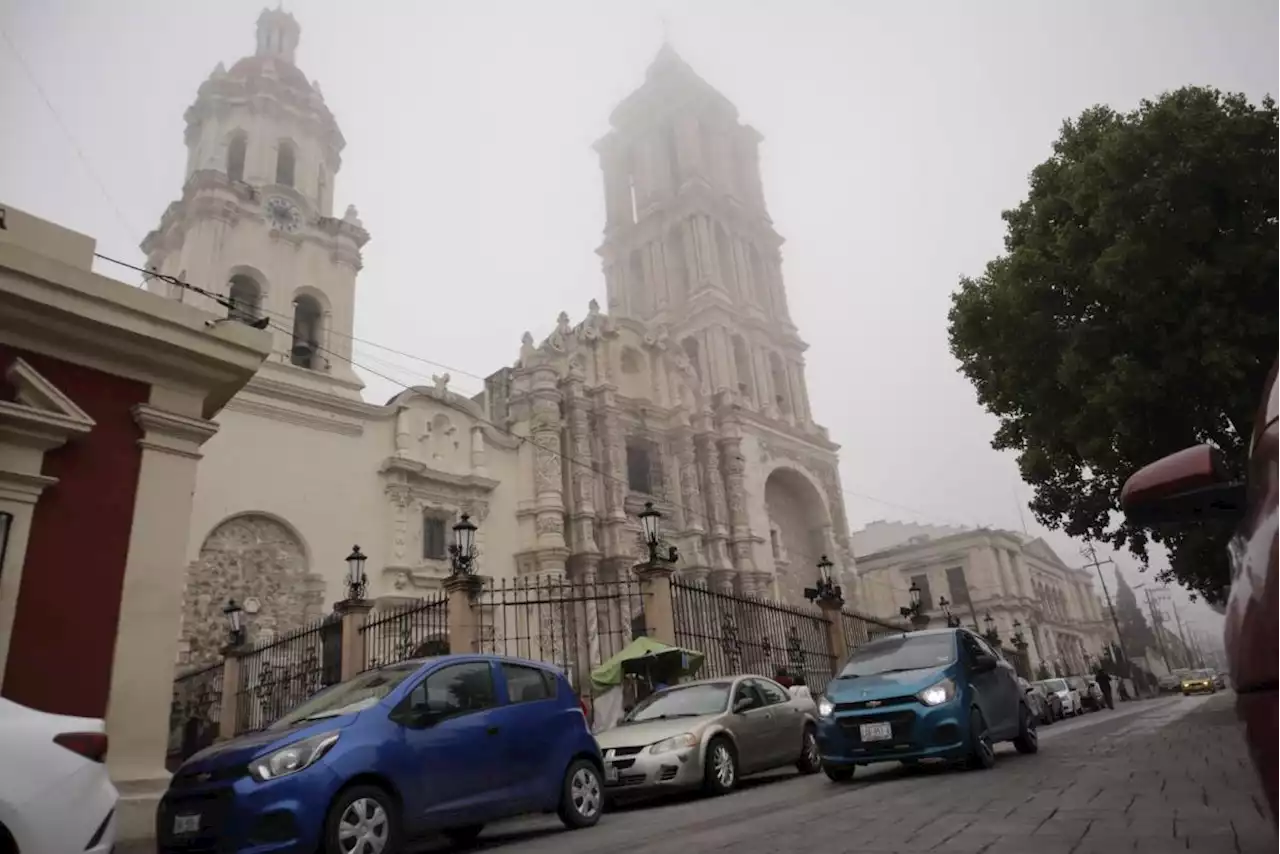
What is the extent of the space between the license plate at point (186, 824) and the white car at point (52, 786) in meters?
1.27

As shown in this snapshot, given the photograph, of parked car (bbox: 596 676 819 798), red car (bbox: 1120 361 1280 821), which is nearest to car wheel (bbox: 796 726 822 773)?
parked car (bbox: 596 676 819 798)

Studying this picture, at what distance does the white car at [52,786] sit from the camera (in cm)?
354

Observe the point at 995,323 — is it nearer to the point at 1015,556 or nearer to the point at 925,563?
the point at 925,563

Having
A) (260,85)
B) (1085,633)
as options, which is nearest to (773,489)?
(260,85)

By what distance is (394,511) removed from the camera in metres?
22.7

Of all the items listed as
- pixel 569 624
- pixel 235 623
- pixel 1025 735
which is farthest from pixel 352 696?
pixel 569 624

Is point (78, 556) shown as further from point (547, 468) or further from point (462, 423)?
point (547, 468)

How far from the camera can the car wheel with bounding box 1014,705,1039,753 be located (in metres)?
9.40

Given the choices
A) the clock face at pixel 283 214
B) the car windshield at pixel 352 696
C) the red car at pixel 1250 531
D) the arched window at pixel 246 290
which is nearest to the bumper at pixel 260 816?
the car windshield at pixel 352 696

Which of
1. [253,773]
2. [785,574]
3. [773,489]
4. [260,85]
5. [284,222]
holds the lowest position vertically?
[253,773]

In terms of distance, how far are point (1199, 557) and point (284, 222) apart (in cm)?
2515

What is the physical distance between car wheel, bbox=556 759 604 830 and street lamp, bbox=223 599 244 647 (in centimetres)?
1279

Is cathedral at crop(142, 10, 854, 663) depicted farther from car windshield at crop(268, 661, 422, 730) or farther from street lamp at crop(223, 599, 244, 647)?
car windshield at crop(268, 661, 422, 730)

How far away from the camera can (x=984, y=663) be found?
8875 mm
